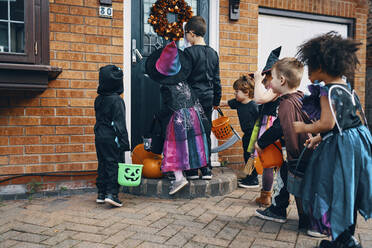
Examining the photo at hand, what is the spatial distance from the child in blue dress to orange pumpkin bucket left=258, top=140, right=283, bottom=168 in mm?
688

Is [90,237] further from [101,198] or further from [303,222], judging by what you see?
[303,222]

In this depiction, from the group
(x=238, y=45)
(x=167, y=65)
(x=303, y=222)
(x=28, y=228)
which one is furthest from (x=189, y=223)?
(x=238, y=45)

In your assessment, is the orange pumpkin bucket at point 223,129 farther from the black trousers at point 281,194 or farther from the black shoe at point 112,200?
the black shoe at point 112,200

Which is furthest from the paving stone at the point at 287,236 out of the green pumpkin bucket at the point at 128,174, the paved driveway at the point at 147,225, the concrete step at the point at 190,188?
the green pumpkin bucket at the point at 128,174

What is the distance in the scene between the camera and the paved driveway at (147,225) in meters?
2.78

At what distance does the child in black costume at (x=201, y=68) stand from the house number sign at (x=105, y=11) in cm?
106

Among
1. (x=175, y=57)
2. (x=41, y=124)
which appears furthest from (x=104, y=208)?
(x=175, y=57)

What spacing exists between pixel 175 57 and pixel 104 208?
5.67 ft

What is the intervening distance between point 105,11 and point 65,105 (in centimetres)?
127

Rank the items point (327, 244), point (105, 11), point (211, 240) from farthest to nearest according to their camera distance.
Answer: point (105, 11) → point (211, 240) → point (327, 244)

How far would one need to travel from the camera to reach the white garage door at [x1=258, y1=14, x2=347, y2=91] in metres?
5.71

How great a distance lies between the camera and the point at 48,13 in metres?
3.92

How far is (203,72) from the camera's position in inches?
161

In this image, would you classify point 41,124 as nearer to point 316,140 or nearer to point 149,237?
point 149,237
